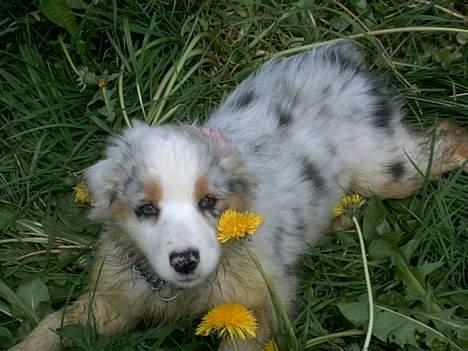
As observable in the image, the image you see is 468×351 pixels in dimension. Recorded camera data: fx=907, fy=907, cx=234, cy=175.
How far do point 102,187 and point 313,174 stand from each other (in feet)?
3.49

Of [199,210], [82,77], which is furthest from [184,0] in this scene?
[199,210]

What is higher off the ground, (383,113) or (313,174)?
(383,113)

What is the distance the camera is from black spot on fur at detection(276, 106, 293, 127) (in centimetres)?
426

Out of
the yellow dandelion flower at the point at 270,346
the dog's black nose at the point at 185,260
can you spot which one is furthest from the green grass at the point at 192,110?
the dog's black nose at the point at 185,260

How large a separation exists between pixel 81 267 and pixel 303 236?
3.56ft

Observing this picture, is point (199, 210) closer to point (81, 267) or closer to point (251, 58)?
point (81, 267)

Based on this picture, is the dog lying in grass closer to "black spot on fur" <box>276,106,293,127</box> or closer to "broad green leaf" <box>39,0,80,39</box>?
"black spot on fur" <box>276,106,293,127</box>

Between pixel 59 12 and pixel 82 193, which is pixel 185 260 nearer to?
pixel 82 193

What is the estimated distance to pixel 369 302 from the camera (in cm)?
371

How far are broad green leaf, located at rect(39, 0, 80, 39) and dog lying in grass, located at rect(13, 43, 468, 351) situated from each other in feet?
2.98

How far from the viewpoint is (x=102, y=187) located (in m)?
3.66

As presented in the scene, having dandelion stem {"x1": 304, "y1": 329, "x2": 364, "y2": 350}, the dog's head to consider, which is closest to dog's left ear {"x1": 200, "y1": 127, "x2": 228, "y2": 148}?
the dog's head

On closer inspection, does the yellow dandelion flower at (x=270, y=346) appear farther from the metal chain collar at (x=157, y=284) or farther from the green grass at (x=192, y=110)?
the metal chain collar at (x=157, y=284)

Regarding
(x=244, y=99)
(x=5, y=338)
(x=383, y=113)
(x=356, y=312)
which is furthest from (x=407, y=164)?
(x=5, y=338)
